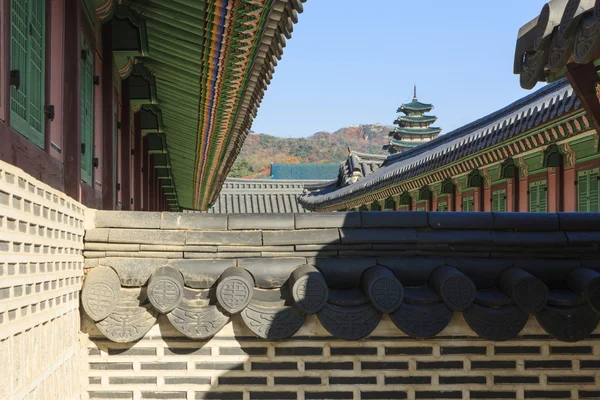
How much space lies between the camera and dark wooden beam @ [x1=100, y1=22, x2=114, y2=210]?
7.73m

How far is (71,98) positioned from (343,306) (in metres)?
2.24

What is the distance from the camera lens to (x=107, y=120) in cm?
803

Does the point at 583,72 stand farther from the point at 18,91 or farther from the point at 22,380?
the point at 22,380

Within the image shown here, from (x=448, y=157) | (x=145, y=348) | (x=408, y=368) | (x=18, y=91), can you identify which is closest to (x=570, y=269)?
(x=408, y=368)

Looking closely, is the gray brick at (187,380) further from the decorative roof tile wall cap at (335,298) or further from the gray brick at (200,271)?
the gray brick at (200,271)

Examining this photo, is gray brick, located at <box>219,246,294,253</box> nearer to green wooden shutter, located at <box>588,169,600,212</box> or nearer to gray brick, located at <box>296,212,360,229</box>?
gray brick, located at <box>296,212,360,229</box>

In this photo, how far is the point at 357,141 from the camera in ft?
398

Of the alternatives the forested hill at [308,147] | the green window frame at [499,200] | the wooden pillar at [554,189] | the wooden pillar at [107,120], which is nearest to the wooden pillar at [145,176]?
the wooden pillar at [107,120]

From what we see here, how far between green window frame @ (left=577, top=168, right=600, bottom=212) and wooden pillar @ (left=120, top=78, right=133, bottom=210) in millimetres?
6534

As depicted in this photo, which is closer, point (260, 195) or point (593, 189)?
point (593, 189)

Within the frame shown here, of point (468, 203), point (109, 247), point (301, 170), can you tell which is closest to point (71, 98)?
point (109, 247)

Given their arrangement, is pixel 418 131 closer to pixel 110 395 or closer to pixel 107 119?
pixel 107 119

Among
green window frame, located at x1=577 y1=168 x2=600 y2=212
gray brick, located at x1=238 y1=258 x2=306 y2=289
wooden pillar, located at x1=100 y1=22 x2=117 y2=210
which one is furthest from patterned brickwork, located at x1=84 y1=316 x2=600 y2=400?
green window frame, located at x1=577 y1=168 x2=600 y2=212

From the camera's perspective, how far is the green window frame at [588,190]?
12406 mm
